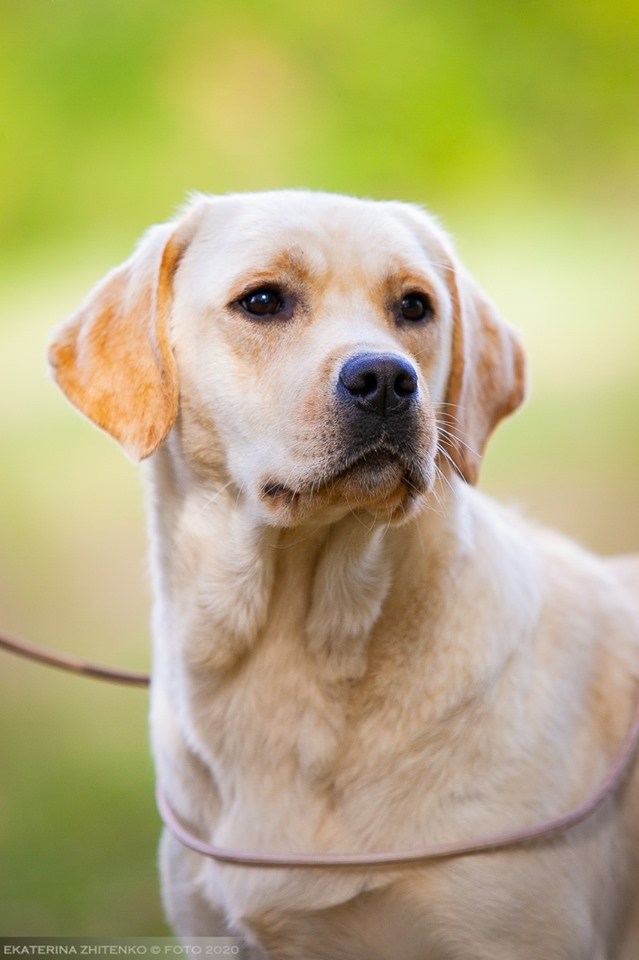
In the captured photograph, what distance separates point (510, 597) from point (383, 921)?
2.36 ft

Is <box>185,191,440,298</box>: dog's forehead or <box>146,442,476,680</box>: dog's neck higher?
<box>185,191,440,298</box>: dog's forehead

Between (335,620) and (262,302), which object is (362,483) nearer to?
(335,620)

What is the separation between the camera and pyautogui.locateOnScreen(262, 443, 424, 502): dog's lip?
2.11 meters

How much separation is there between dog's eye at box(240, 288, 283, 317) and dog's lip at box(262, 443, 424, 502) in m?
0.38

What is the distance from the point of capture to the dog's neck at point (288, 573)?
2.31 m

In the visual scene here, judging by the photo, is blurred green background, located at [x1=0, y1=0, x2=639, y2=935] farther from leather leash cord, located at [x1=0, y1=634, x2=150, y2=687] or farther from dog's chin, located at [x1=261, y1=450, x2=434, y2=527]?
dog's chin, located at [x1=261, y1=450, x2=434, y2=527]

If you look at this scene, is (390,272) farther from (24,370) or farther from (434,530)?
(24,370)

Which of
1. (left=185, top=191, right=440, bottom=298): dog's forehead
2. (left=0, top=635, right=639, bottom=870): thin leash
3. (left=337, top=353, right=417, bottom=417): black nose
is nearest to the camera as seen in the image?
(left=337, top=353, right=417, bottom=417): black nose

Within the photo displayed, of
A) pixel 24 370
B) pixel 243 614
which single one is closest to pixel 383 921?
pixel 243 614

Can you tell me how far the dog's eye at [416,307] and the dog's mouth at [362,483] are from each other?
40cm

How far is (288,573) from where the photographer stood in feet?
7.82

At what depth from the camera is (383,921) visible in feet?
7.33

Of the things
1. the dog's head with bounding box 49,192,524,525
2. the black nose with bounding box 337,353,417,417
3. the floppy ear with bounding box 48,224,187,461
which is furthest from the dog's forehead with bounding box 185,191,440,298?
the black nose with bounding box 337,353,417,417

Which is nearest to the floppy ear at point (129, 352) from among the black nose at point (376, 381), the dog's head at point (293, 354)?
the dog's head at point (293, 354)
